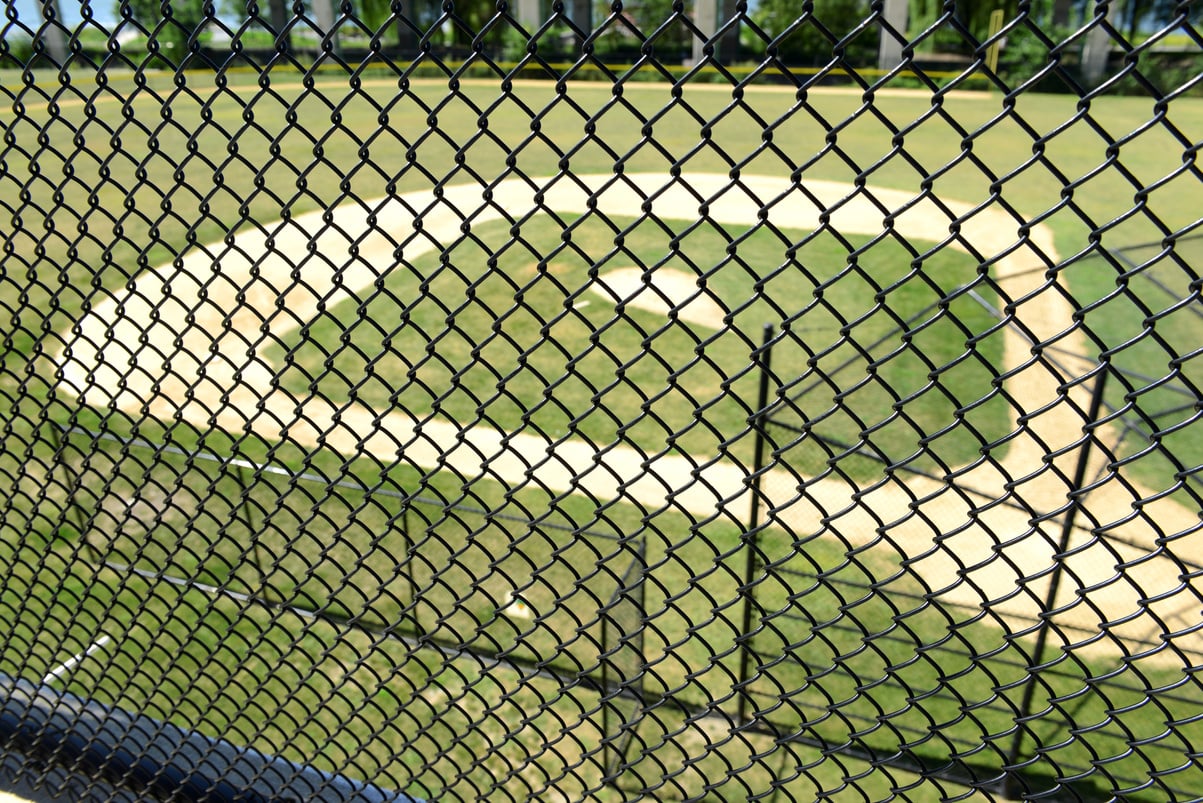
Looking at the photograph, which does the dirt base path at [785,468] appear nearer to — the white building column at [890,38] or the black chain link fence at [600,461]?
the black chain link fence at [600,461]

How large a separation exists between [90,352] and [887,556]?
11258 mm

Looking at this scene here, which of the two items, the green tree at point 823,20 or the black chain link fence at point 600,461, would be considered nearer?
the black chain link fence at point 600,461

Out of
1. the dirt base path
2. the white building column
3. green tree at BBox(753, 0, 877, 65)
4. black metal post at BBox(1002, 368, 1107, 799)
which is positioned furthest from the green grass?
green tree at BBox(753, 0, 877, 65)

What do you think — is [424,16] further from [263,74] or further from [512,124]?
[263,74]

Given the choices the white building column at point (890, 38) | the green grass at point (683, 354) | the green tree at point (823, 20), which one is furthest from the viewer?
the green tree at point (823, 20)

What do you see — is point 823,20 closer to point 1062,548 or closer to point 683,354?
point 683,354

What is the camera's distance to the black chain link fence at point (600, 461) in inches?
81.4

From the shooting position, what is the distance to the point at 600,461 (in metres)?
2.39

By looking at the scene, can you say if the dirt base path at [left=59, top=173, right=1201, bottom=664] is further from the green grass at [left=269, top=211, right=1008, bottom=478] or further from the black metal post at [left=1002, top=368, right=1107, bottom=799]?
the green grass at [left=269, top=211, right=1008, bottom=478]

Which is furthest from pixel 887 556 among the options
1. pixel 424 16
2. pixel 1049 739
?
pixel 424 16

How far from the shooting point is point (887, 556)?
9.23m

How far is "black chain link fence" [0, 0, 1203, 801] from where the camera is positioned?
207cm

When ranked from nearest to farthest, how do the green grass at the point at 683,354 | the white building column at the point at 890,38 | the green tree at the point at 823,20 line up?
the green grass at the point at 683,354, the white building column at the point at 890,38, the green tree at the point at 823,20

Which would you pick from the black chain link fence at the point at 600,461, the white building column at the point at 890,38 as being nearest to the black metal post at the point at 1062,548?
the black chain link fence at the point at 600,461
